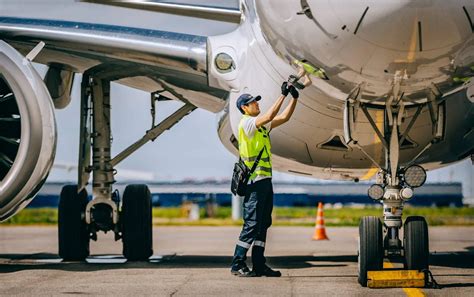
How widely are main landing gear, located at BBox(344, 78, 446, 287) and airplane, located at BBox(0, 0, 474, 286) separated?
1 centimetres

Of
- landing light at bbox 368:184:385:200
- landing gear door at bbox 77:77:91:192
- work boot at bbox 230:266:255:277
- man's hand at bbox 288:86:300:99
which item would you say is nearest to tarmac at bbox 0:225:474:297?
work boot at bbox 230:266:255:277

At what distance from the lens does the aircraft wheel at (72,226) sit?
13.4 meters

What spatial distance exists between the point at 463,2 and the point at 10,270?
236 inches

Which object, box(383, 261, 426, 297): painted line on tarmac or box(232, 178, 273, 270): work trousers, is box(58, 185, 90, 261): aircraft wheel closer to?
box(232, 178, 273, 270): work trousers

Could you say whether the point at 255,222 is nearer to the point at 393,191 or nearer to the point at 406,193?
the point at 393,191

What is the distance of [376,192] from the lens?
959cm

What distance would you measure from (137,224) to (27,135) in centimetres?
332

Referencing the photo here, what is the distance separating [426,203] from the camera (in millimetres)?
80750

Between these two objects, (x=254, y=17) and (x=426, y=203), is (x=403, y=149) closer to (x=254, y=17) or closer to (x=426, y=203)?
(x=254, y=17)

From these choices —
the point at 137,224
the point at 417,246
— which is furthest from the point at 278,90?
the point at 137,224

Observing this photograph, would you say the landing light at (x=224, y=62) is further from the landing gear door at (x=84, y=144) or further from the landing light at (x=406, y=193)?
the landing light at (x=406, y=193)

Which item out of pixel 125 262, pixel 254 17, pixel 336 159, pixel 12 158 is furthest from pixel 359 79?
pixel 125 262

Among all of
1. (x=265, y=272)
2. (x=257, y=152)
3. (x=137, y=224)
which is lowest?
(x=265, y=272)

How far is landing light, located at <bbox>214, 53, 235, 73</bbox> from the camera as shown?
37.9 feet
